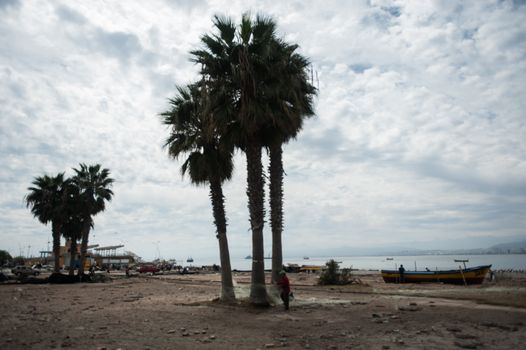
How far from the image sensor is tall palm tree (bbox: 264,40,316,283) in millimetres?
15086

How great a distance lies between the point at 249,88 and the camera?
49.4 ft

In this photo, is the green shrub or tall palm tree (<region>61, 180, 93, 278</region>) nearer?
the green shrub

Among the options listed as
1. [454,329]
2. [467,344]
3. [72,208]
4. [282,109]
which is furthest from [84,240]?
[467,344]

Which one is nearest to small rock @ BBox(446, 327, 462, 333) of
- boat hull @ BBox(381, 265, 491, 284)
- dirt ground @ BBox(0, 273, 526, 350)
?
dirt ground @ BBox(0, 273, 526, 350)

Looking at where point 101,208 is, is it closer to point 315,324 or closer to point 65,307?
point 65,307

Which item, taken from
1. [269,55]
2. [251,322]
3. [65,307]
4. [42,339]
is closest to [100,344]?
[42,339]

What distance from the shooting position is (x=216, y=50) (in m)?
15.6

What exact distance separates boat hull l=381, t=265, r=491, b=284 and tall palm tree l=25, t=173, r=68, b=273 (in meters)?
30.6

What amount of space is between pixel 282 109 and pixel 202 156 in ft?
13.6

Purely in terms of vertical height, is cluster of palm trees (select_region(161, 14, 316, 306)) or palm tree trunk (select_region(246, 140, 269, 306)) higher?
cluster of palm trees (select_region(161, 14, 316, 306))

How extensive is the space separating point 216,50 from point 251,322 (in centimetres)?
1005

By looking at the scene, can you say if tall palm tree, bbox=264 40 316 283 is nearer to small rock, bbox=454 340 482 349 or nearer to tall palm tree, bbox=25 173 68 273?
small rock, bbox=454 340 482 349

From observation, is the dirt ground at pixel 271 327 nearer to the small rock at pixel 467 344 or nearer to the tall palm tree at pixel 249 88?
the small rock at pixel 467 344

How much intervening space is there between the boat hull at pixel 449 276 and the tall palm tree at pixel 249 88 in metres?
20.3
